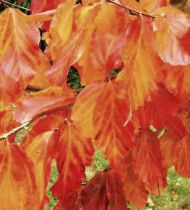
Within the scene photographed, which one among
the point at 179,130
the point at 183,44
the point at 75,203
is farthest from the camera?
the point at 75,203

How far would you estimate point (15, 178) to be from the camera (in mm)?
871

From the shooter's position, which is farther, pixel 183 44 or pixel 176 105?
pixel 176 105

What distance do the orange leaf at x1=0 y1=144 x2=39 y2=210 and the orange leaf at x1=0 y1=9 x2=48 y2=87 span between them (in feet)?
0.67

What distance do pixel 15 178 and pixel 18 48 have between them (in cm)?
29

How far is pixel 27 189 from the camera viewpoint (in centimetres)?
89

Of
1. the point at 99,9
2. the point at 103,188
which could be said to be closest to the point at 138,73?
the point at 99,9

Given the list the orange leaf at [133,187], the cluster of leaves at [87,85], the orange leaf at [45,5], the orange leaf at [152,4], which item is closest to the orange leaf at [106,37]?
the cluster of leaves at [87,85]

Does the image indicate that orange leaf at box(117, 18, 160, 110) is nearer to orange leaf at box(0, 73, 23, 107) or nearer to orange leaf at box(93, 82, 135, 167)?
orange leaf at box(93, 82, 135, 167)

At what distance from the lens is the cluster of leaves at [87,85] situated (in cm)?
88

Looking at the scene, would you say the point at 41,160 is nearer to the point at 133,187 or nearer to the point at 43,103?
the point at 43,103

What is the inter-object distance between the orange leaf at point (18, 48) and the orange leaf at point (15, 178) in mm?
203

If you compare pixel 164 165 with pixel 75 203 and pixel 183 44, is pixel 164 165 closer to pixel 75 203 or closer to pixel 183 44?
pixel 75 203

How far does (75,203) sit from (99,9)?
714mm

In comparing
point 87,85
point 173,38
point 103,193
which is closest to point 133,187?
point 103,193
